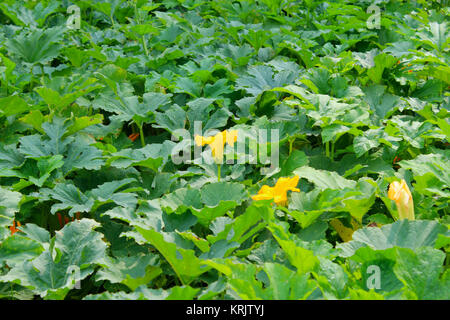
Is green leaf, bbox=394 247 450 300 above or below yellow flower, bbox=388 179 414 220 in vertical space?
below

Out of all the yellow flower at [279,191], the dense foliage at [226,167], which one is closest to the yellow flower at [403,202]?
the dense foliage at [226,167]

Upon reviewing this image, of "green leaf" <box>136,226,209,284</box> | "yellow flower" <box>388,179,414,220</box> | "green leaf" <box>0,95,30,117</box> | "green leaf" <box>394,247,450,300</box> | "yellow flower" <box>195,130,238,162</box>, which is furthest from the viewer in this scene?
"green leaf" <box>0,95,30,117</box>

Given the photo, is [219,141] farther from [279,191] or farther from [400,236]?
[400,236]

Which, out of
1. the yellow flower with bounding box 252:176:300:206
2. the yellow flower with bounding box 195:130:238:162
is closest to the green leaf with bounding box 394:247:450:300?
the yellow flower with bounding box 252:176:300:206

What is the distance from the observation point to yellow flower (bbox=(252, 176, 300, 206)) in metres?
2.10

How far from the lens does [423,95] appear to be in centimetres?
307

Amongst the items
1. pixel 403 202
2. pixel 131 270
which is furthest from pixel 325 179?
pixel 131 270

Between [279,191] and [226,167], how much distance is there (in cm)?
39

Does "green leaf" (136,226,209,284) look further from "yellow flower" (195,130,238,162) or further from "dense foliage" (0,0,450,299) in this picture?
"yellow flower" (195,130,238,162)

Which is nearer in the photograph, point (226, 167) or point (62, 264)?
point (62, 264)

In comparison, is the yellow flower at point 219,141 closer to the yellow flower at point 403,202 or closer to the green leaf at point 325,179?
the green leaf at point 325,179

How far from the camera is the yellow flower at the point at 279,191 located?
2096 millimetres

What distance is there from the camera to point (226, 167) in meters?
2.46
